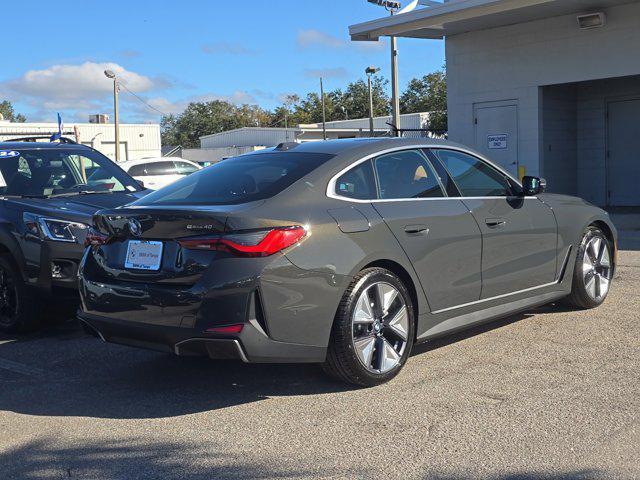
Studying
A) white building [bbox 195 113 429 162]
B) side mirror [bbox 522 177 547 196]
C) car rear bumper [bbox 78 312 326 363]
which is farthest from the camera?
white building [bbox 195 113 429 162]

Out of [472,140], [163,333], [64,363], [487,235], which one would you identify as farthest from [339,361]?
[472,140]

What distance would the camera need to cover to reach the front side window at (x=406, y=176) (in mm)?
5379

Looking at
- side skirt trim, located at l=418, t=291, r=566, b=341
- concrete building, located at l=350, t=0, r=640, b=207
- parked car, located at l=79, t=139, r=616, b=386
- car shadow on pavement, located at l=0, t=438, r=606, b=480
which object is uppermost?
concrete building, located at l=350, t=0, r=640, b=207

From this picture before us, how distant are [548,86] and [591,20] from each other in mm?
1774

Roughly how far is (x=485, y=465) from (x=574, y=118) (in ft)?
46.5

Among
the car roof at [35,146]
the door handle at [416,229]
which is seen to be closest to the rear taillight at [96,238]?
the door handle at [416,229]

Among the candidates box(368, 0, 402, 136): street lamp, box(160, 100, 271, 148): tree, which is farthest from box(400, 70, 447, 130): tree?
box(368, 0, 402, 136): street lamp

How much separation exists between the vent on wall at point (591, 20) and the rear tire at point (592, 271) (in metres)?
8.20

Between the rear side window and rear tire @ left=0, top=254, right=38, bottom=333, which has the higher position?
the rear side window

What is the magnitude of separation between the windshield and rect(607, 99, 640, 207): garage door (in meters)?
11.5

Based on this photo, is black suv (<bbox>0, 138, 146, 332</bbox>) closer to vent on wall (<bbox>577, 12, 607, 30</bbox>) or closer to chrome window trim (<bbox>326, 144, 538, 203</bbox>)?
chrome window trim (<bbox>326, 144, 538, 203</bbox>)

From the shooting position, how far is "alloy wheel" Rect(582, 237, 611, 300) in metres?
6.89

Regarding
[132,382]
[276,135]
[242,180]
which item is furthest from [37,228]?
[276,135]

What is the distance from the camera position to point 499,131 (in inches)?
631
